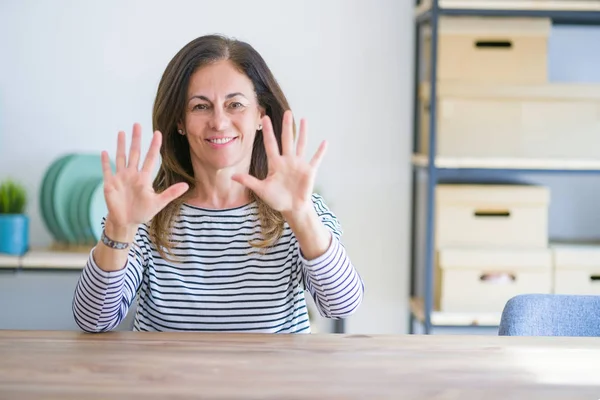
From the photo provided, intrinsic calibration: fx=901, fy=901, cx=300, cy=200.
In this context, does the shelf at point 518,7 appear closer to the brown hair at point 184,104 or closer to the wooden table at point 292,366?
the brown hair at point 184,104

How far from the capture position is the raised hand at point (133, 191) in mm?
1316

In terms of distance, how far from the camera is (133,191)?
133 cm

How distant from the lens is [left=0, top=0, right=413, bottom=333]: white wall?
295 centimetres

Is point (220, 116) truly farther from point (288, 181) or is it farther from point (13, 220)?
point (13, 220)

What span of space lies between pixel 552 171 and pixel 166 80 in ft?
4.95

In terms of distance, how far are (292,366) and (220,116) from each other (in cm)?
54

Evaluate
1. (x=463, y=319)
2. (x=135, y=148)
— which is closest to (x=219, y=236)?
(x=135, y=148)

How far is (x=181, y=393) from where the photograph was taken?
1.04 meters

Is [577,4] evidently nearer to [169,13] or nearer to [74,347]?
[169,13]

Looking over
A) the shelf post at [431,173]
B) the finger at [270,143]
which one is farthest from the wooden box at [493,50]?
the finger at [270,143]

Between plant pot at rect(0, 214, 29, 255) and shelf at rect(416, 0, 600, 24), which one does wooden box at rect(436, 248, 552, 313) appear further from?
plant pot at rect(0, 214, 29, 255)

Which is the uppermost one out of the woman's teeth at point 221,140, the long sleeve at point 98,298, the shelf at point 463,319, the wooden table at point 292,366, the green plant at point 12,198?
the woman's teeth at point 221,140

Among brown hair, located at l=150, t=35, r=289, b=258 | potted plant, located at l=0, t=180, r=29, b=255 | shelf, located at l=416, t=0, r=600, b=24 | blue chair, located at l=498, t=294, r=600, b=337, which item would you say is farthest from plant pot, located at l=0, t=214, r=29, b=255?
blue chair, located at l=498, t=294, r=600, b=337

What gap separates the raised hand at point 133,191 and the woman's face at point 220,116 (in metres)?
0.22
